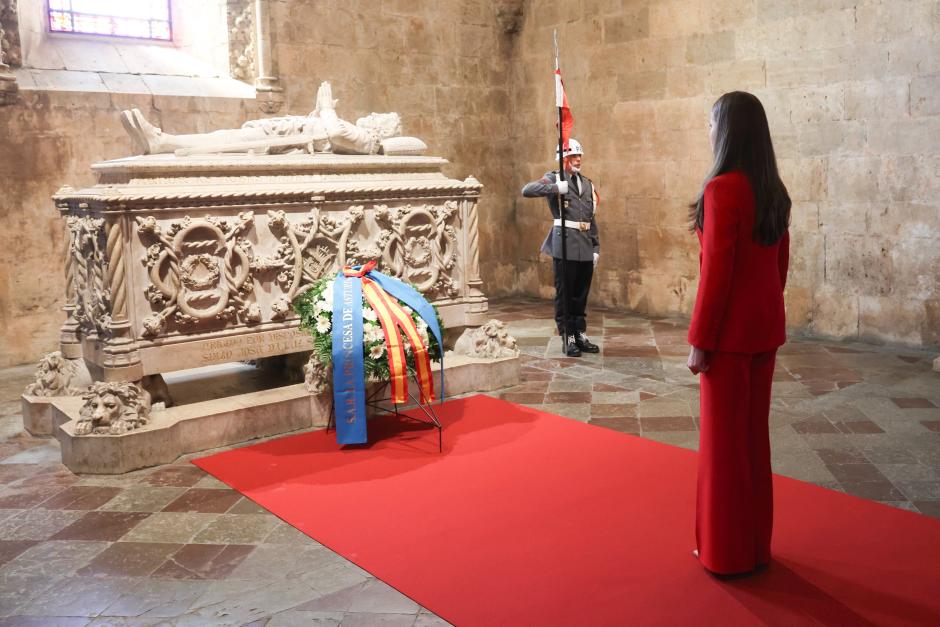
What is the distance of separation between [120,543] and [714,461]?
91.0 inches

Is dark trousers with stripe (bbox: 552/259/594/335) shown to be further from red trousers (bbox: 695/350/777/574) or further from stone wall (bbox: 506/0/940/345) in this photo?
red trousers (bbox: 695/350/777/574)

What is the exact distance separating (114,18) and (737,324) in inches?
270

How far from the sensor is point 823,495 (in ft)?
12.8

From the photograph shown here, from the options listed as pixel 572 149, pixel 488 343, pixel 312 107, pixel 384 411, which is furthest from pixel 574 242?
pixel 312 107

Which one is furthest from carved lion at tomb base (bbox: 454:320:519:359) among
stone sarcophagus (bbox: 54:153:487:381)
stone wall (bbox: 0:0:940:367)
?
stone wall (bbox: 0:0:940:367)

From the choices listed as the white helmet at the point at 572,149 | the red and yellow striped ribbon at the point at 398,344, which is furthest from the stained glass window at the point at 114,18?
the red and yellow striped ribbon at the point at 398,344

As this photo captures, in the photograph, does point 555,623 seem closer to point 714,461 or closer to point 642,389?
point 714,461

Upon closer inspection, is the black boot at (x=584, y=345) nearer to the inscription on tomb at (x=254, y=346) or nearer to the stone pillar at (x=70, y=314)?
the inscription on tomb at (x=254, y=346)

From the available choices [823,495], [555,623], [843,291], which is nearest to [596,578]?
[555,623]

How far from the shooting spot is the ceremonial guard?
267 inches

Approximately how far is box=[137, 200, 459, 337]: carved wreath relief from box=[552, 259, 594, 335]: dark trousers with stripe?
1.24 metres

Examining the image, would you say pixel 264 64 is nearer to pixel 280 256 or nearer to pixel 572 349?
pixel 280 256

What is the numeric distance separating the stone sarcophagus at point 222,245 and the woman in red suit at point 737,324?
2.82 m

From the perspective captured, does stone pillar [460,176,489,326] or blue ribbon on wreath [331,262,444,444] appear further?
stone pillar [460,176,489,326]
